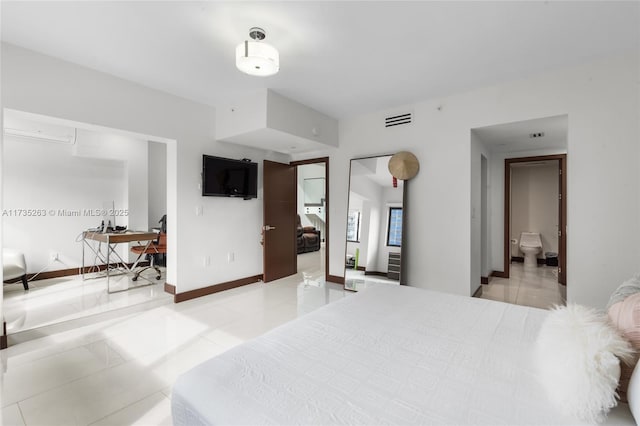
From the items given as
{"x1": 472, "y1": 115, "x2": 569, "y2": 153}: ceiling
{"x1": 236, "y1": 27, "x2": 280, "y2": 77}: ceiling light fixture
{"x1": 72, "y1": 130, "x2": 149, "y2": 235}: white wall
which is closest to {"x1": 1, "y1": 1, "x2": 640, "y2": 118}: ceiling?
{"x1": 236, "y1": 27, "x2": 280, "y2": 77}: ceiling light fixture

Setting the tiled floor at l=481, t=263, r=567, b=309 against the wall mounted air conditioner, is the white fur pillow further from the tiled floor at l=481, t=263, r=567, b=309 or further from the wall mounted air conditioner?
the wall mounted air conditioner

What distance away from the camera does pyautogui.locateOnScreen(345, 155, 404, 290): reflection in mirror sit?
399cm

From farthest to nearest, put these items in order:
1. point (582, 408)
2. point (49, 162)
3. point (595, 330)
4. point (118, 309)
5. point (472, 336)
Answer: point (49, 162), point (118, 309), point (472, 336), point (595, 330), point (582, 408)

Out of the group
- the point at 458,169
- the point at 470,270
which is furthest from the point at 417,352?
the point at 458,169

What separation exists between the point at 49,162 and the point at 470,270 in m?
6.68

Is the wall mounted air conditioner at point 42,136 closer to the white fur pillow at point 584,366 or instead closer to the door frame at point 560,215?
the white fur pillow at point 584,366

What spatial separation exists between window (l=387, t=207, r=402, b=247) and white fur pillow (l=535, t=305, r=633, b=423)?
2.89 meters

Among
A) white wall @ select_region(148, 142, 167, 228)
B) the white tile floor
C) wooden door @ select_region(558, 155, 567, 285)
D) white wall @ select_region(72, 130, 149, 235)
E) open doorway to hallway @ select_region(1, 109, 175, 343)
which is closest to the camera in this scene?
the white tile floor

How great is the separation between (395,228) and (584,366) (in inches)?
123

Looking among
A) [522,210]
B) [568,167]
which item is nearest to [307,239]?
[522,210]

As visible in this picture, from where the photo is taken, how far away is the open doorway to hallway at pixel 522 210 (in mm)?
3766

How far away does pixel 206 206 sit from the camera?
4.03 m

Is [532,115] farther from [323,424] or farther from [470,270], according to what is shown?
[323,424]

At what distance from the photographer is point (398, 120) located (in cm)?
402
